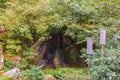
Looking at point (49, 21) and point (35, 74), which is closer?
point (35, 74)

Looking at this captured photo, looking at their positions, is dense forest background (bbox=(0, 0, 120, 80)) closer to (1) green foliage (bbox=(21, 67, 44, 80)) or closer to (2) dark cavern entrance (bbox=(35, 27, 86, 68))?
(2) dark cavern entrance (bbox=(35, 27, 86, 68))

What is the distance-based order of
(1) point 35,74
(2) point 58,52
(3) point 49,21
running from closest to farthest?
(1) point 35,74, (3) point 49,21, (2) point 58,52

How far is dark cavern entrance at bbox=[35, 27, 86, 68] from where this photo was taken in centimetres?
848

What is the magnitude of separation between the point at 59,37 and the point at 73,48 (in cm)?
71

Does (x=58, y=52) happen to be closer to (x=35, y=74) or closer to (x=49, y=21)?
(x=49, y=21)

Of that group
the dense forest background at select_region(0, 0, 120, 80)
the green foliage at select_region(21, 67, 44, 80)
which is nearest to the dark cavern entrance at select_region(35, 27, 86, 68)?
the dense forest background at select_region(0, 0, 120, 80)

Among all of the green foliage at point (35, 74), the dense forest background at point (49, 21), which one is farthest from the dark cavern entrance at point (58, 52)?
the green foliage at point (35, 74)

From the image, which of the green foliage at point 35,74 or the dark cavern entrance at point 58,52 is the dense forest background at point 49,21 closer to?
the dark cavern entrance at point 58,52

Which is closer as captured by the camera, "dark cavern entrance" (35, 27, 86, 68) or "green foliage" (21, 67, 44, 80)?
"green foliage" (21, 67, 44, 80)

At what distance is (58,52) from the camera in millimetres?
8852

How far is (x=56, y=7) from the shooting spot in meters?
8.23

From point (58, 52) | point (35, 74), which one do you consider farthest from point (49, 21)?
point (35, 74)

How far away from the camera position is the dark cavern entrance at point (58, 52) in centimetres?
848

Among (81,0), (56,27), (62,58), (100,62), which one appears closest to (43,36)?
(56,27)
